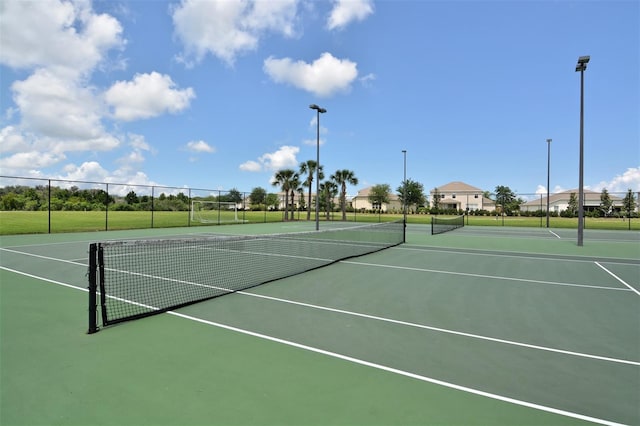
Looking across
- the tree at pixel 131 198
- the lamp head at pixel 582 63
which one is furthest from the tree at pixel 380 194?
the lamp head at pixel 582 63

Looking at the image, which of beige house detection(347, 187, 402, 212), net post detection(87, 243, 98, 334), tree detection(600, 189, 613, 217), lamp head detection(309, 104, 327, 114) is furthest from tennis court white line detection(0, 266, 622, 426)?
beige house detection(347, 187, 402, 212)

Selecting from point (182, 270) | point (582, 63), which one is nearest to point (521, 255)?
point (582, 63)

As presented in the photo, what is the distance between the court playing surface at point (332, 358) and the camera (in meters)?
2.90

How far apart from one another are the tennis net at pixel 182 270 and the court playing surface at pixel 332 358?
1.42ft

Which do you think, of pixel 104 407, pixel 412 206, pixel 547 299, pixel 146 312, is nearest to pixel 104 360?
pixel 104 407

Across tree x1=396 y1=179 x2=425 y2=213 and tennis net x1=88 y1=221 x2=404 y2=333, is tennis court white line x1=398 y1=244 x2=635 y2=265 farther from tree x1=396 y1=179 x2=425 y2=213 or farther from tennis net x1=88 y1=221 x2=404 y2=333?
tree x1=396 y1=179 x2=425 y2=213

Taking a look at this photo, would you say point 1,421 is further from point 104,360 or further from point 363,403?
point 363,403

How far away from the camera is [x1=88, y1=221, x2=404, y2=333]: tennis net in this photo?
5.32m

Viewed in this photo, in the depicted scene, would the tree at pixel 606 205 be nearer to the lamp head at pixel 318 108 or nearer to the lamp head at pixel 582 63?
the lamp head at pixel 582 63

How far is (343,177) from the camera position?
47.6 m

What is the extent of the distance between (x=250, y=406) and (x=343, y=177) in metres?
45.3

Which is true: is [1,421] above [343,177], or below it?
below

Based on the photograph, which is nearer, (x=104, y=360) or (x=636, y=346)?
(x=104, y=360)

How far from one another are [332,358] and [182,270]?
6.18 metres
